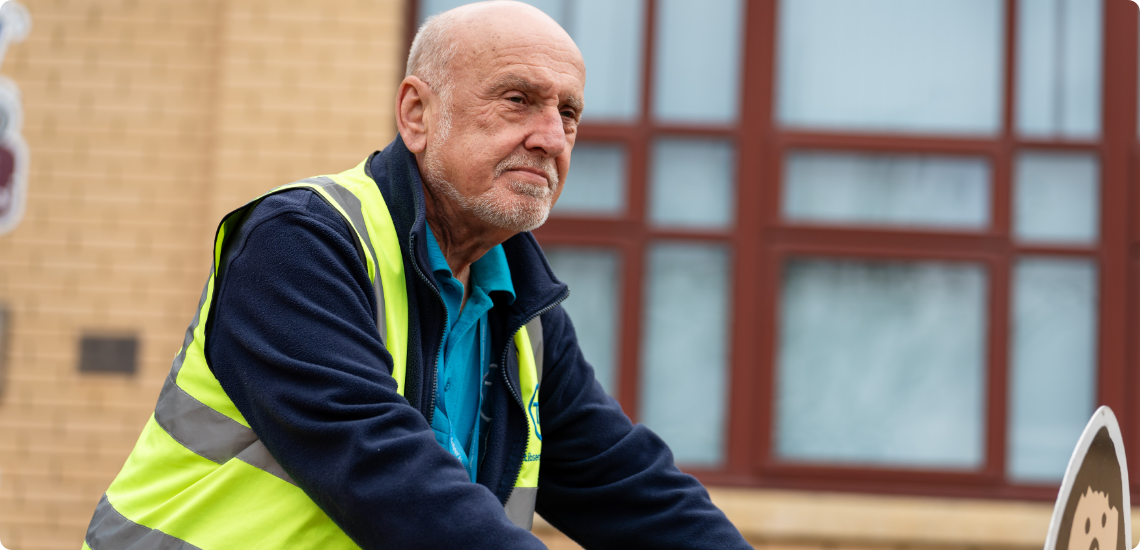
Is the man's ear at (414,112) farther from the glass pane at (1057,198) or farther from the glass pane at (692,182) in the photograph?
the glass pane at (1057,198)

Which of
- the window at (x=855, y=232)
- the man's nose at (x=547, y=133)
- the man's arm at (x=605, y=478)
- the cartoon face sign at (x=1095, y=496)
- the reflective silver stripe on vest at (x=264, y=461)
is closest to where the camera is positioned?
the cartoon face sign at (x=1095, y=496)

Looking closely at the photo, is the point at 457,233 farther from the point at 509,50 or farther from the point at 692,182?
the point at 692,182

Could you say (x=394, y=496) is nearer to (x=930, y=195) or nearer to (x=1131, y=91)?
(x=930, y=195)

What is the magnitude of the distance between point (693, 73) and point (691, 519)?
3.09m

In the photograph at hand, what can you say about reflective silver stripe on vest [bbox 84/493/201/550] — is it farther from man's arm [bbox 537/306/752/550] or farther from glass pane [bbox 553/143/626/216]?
glass pane [bbox 553/143/626/216]

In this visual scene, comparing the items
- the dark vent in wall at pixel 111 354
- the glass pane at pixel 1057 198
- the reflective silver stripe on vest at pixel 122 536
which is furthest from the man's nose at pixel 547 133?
the glass pane at pixel 1057 198

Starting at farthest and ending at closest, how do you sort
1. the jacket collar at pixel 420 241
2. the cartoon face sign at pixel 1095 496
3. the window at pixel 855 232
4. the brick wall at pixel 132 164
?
1. the window at pixel 855 232
2. the brick wall at pixel 132 164
3. the jacket collar at pixel 420 241
4. the cartoon face sign at pixel 1095 496

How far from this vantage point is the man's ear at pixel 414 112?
175cm

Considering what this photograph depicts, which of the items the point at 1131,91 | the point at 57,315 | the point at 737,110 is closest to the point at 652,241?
the point at 737,110

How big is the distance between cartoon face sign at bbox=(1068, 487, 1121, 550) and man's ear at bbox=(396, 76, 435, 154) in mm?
1085

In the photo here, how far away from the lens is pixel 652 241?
4.63m

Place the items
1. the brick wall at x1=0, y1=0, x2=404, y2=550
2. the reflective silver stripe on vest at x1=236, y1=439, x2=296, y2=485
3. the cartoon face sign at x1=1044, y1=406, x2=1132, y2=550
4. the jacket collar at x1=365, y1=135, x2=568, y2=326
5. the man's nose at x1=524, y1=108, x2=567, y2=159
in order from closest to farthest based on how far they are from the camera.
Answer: the cartoon face sign at x1=1044, y1=406, x2=1132, y2=550 → the reflective silver stripe on vest at x1=236, y1=439, x2=296, y2=485 → the jacket collar at x1=365, y1=135, x2=568, y2=326 → the man's nose at x1=524, y1=108, x2=567, y2=159 → the brick wall at x1=0, y1=0, x2=404, y2=550

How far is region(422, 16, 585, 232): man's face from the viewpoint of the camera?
168 cm

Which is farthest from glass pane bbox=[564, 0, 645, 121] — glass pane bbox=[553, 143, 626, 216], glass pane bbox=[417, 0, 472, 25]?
glass pane bbox=[417, 0, 472, 25]
